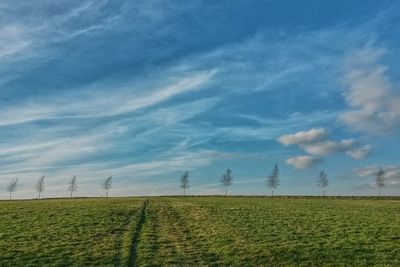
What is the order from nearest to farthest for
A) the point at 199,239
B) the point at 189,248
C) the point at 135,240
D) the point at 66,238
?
1. the point at 189,248
2. the point at 199,239
3. the point at 135,240
4. the point at 66,238

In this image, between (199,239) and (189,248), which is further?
(199,239)

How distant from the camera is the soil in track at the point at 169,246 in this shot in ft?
104

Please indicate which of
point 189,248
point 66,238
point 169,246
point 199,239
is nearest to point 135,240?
point 169,246

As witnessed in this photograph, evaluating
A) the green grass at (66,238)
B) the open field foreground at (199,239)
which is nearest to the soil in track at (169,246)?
the open field foreground at (199,239)

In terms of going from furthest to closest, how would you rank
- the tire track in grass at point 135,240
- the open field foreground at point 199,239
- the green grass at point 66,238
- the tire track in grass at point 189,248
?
the green grass at point 66,238
the open field foreground at point 199,239
the tire track in grass at point 135,240
the tire track in grass at point 189,248

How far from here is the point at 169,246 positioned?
36906 mm

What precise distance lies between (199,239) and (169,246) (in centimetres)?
371

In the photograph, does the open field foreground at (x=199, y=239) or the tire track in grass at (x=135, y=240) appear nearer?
the tire track in grass at (x=135, y=240)

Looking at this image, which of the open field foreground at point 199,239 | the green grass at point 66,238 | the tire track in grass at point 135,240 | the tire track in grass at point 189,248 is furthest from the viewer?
the green grass at point 66,238

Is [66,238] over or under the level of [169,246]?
over

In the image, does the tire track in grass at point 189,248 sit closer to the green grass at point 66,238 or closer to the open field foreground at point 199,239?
the open field foreground at point 199,239

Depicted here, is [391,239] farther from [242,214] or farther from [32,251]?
[32,251]

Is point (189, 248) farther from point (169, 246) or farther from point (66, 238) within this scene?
point (66, 238)

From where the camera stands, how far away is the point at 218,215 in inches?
2308
